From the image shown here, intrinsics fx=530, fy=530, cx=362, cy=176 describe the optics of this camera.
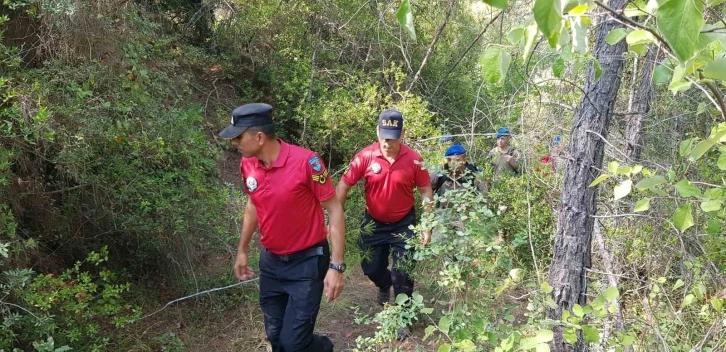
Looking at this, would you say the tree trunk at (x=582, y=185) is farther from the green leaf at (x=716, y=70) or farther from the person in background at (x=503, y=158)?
the person in background at (x=503, y=158)

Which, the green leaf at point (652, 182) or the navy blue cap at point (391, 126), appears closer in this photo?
the green leaf at point (652, 182)

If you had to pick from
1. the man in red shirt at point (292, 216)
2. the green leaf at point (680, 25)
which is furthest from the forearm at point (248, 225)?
the green leaf at point (680, 25)

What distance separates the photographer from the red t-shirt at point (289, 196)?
11.0 ft

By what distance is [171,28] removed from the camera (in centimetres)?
853

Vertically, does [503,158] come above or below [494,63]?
below

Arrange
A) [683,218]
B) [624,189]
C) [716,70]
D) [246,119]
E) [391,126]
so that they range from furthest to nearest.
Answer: [391,126] → [246,119] → [624,189] → [683,218] → [716,70]

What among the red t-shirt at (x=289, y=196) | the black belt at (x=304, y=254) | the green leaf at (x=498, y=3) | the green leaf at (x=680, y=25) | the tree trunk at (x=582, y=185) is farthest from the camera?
the black belt at (x=304, y=254)

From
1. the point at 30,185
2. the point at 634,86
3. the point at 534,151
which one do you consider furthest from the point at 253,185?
the point at 634,86

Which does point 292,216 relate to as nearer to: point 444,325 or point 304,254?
point 304,254

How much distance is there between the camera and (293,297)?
3461 mm

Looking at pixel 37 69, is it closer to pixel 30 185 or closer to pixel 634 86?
pixel 30 185

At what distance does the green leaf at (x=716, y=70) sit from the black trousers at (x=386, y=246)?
328cm

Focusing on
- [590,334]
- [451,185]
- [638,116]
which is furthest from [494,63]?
[638,116]

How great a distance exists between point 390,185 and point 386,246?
61 cm
